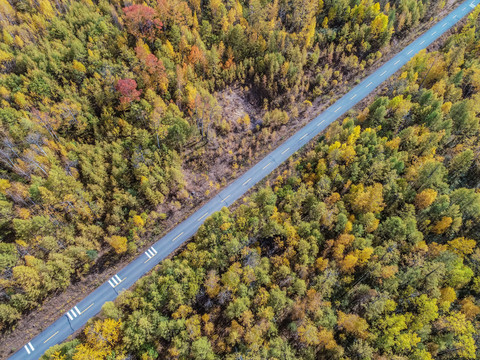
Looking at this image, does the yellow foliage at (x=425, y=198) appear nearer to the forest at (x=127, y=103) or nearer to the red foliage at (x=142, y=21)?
the forest at (x=127, y=103)

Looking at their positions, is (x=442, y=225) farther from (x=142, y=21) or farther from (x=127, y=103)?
A: (x=142, y=21)

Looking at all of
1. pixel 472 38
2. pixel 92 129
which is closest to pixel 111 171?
pixel 92 129

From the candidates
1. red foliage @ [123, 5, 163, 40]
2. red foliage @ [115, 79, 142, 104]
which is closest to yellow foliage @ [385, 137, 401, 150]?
red foliage @ [115, 79, 142, 104]

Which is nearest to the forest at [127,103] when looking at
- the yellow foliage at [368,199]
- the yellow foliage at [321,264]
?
the yellow foliage at [368,199]

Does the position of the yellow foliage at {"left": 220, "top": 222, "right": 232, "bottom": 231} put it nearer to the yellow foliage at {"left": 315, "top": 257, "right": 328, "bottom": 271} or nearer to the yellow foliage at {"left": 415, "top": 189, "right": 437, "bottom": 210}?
the yellow foliage at {"left": 315, "top": 257, "right": 328, "bottom": 271}

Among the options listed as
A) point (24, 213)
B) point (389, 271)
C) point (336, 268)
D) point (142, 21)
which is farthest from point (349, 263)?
point (142, 21)

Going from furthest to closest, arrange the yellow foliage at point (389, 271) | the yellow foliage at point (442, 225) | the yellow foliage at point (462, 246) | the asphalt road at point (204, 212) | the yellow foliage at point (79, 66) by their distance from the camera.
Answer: the yellow foliage at point (79, 66), the yellow foliage at point (442, 225), the yellow foliage at point (462, 246), the yellow foliage at point (389, 271), the asphalt road at point (204, 212)

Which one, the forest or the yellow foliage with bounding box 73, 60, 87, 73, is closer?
the forest
